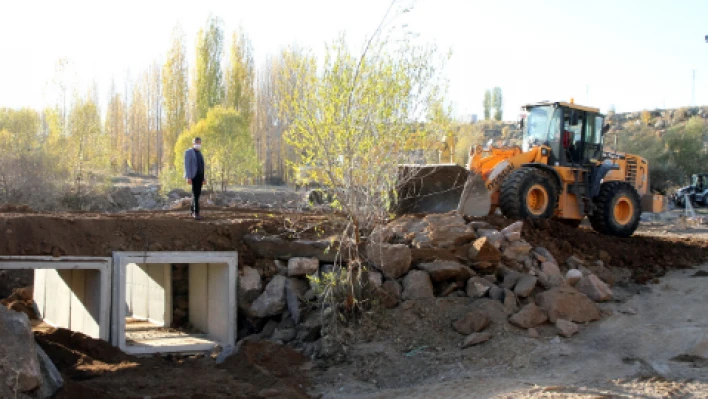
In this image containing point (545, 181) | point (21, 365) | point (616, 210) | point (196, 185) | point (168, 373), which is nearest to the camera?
point (21, 365)

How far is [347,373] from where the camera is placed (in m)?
8.53

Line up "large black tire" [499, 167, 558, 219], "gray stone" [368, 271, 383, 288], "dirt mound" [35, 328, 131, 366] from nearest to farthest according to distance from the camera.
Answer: "dirt mound" [35, 328, 131, 366]
"gray stone" [368, 271, 383, 288]
"large black tire" [499, 167, 558, 219]

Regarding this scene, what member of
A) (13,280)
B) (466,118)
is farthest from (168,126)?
(13,280)

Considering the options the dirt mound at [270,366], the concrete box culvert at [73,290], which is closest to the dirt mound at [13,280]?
the concrete box culvert at [73,290]

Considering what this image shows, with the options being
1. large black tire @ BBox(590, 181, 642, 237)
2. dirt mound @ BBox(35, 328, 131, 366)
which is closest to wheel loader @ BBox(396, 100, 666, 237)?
large black tire @ BBox(590, 181, 642, 237)

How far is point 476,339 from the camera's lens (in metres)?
8.79

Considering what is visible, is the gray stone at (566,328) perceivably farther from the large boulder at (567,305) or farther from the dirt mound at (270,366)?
the dirt mound at (270,366)

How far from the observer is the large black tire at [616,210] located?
44.5ft

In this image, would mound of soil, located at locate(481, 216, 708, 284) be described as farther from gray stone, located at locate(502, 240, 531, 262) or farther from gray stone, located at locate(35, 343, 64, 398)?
gray stone, located at locate(35, 343, 64, 398)

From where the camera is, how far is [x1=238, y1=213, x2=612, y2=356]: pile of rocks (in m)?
9.44

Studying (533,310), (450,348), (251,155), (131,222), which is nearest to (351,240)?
(450,348)

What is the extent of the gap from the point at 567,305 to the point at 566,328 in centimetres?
50

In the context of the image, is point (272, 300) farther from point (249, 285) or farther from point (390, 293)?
point (390, 293)

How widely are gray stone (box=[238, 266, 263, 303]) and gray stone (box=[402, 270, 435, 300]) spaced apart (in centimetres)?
224
